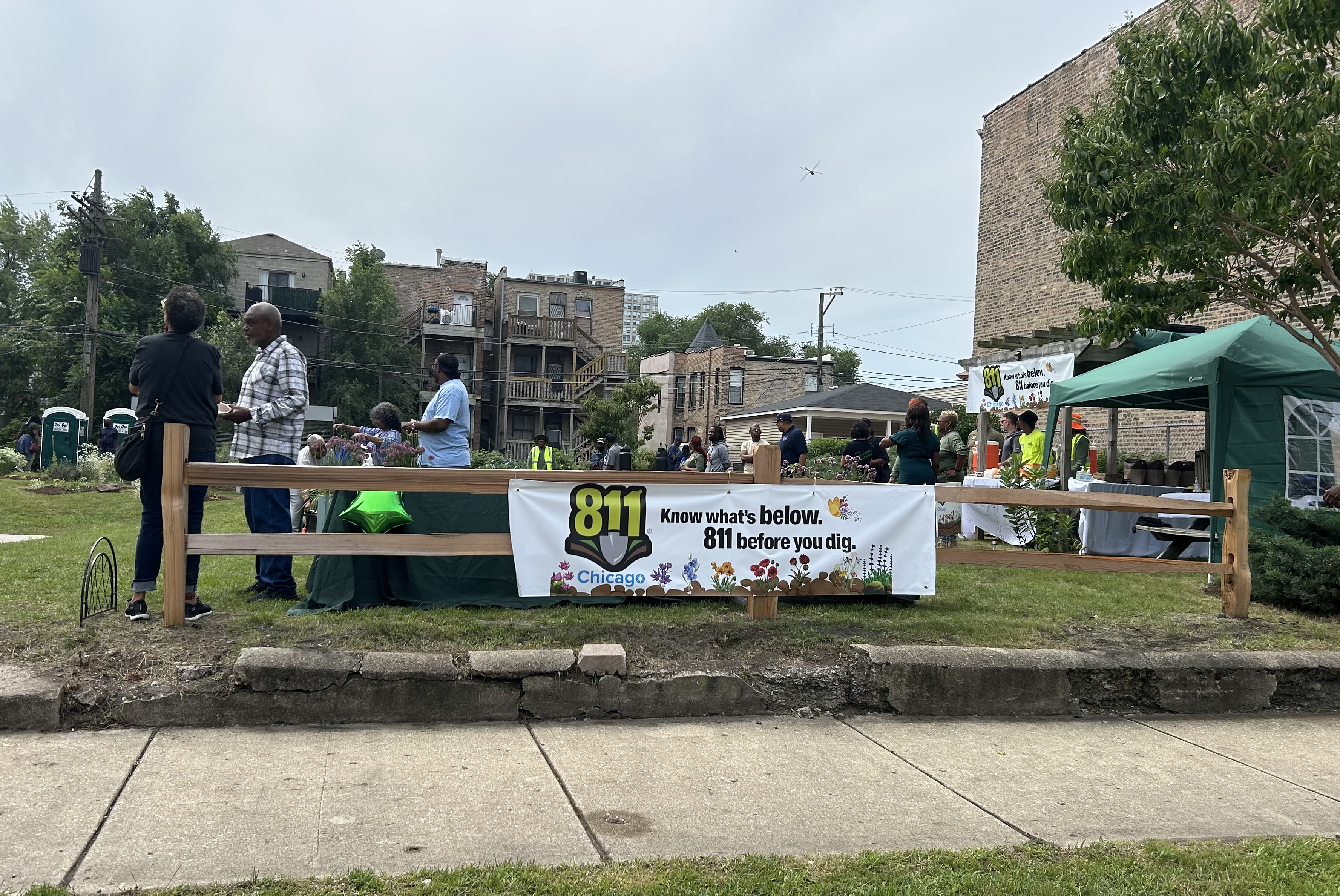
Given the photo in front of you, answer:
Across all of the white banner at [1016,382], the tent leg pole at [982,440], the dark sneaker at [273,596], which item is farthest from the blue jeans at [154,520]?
the tent leg pole at [982,440]

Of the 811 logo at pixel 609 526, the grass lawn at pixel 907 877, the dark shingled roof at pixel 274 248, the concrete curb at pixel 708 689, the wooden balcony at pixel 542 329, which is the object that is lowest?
the grass lawn at pixel 907 877

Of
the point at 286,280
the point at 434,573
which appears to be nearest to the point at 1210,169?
the point at 434,573

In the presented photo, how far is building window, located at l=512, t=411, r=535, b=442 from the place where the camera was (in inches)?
1838

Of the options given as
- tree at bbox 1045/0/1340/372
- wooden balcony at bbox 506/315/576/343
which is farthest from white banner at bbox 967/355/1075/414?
wooden balcony at bbox 506/315/576/343

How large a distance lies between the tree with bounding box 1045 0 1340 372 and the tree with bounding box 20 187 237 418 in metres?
36.6

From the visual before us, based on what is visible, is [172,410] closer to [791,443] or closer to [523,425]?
[791,443]

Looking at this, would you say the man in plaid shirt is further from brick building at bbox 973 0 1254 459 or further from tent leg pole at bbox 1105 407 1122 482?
brick building at bbox 973 0 1254 459

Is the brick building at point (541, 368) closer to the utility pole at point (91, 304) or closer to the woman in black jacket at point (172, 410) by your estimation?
the utility pole at point (91, 304)

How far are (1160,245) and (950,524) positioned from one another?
166 inches

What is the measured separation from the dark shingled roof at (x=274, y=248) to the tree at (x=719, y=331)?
36657 millimetres

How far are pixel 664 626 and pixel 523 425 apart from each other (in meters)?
42.3

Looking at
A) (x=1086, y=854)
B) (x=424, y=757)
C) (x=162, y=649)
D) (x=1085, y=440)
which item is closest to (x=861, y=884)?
(x=1086, y=854)

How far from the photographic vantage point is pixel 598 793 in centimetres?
352

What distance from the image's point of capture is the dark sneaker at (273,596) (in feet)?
18.8
